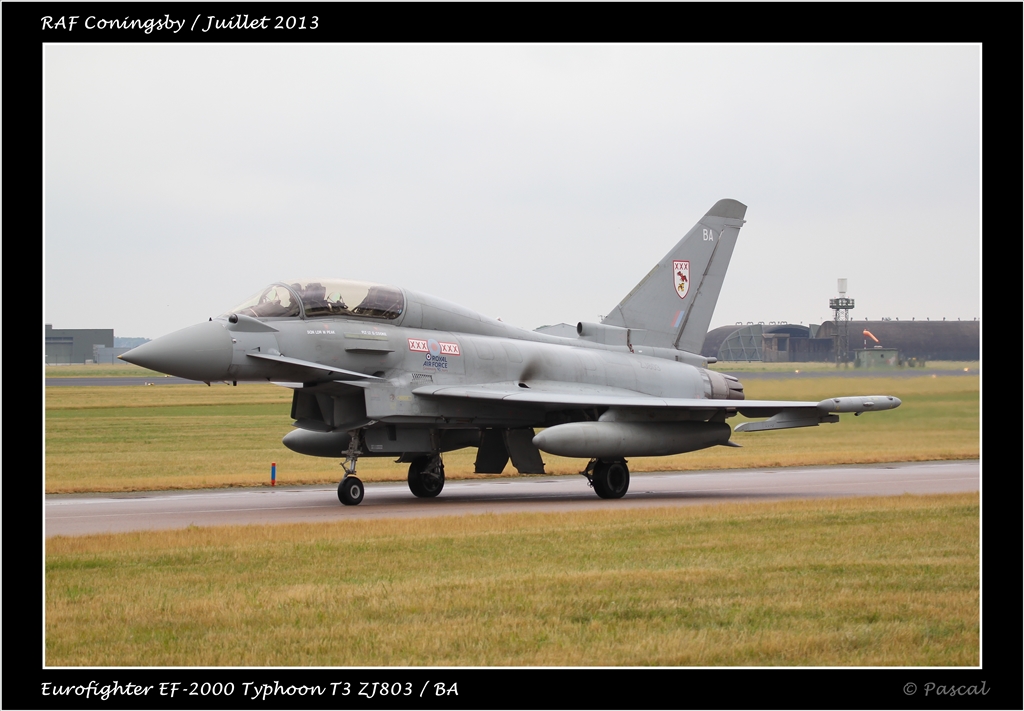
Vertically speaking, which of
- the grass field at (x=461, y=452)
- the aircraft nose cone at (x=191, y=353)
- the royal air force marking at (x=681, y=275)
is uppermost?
the royal air force marking at (x=681, y=275)

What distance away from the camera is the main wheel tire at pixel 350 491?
1786 cm

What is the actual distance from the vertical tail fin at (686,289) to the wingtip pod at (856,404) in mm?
4921

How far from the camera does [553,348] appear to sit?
20766mm

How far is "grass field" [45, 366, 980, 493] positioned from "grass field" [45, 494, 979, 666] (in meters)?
11.0

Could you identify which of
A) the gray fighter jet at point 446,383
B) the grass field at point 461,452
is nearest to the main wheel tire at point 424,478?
the gray fighter jet at point 446,383

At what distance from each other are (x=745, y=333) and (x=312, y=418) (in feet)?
183

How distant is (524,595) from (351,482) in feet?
30.1

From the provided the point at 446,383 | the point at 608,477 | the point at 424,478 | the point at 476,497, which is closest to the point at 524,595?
the point at 446,383

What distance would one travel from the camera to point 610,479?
1959cm

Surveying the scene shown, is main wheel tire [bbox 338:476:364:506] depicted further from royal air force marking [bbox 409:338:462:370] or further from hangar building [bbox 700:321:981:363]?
hangar building [bbox 700:321:981:363]

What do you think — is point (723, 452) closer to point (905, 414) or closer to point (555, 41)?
point (905, 414)

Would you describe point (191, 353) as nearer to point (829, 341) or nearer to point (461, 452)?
point (461, 452)

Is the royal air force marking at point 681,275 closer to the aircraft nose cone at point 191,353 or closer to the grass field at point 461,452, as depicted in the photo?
the grass field at point 461,452

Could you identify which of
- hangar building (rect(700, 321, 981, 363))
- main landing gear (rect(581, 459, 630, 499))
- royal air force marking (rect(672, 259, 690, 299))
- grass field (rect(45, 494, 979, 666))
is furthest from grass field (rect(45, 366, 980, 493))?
grass field (rect(45, 494, 979, 666))
